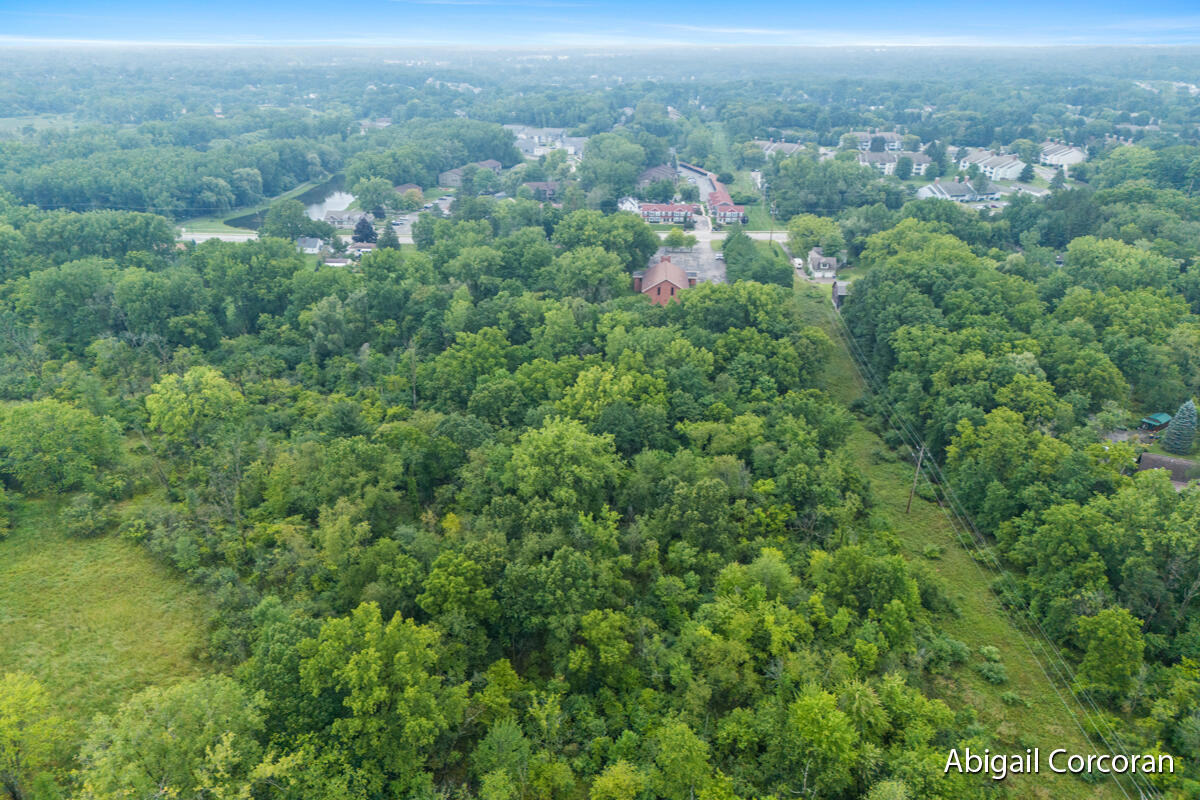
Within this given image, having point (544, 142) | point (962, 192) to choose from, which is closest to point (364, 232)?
point (544, 142)

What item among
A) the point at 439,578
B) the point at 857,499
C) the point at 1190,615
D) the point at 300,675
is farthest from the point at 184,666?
the point at 1190,615

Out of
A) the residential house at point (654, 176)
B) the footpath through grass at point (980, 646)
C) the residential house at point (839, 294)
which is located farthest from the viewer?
the residential house at point (654, 176)

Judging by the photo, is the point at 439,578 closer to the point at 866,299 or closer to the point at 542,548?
the point at 542,548

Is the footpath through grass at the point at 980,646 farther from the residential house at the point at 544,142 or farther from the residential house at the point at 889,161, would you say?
the residential house at the point at 544,142

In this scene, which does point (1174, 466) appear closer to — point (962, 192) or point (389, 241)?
point (389, 241)

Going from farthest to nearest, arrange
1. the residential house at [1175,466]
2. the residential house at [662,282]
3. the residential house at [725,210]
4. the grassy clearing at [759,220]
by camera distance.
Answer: the grassy clearing at [759,220]
the residential house at [725,210]
the residential house at [662,282]
the residential house at [1175,466]

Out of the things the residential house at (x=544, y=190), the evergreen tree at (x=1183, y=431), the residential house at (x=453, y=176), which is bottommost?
the evergreen tree at (x=1183, y=431)

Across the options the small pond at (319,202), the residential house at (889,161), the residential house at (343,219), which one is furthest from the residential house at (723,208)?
the small pond at (319,202)
